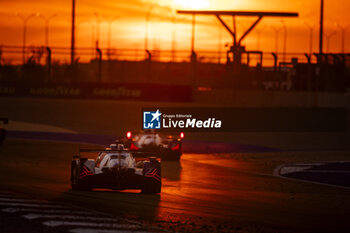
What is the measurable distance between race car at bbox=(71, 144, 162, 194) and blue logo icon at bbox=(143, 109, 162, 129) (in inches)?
327

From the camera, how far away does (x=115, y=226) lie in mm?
13453

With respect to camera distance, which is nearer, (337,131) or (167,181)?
(167,181)

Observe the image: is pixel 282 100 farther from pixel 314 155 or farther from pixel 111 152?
pixel 111 152

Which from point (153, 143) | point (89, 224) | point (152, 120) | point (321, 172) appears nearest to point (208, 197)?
point (89, 224)

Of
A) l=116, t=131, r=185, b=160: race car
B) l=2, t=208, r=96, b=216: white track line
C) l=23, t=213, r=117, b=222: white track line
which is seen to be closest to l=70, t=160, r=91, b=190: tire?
l=2, t=208, r=96, b=216: white track line

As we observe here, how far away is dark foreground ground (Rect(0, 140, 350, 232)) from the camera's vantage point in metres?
14.6

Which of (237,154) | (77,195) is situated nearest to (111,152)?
(77,195)

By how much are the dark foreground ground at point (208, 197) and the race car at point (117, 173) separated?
0.91ft

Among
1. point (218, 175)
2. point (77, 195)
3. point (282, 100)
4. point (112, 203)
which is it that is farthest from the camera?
point (282, 100)

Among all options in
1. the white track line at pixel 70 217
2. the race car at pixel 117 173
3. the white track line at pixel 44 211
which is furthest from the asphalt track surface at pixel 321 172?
the white track line at pixel 70 217

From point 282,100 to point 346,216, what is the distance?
30666mm

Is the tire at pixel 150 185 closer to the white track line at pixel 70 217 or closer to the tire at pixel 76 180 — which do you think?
the tire at pixel 76 180

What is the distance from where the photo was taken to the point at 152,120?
28031 millimetres

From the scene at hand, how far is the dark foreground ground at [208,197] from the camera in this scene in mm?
14641
